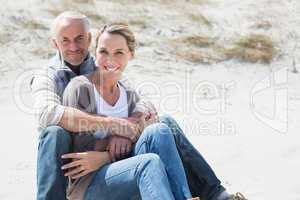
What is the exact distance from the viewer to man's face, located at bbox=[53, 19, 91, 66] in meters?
3.07

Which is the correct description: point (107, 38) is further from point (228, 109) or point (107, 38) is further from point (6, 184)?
point (228, 109)

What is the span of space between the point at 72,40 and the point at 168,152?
834 mm

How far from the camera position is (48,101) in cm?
274

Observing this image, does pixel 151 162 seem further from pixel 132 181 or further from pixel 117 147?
pixel 117 147

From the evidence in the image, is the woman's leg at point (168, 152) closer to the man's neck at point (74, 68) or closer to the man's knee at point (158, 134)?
the man's knee at point (158, 134)

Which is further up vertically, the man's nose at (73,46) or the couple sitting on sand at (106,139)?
the man's nose at (73,46)

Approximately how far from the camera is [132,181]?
2.61 metres

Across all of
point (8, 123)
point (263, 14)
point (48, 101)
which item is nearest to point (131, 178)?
point (48, 101)

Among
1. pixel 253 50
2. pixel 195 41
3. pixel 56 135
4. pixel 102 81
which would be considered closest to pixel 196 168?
pixel 102 81

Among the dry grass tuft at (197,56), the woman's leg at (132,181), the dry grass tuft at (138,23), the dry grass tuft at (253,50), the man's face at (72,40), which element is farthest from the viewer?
the dry grass tuft at (138,23)

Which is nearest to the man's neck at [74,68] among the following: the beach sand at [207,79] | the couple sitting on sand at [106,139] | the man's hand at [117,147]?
the couple sitting on sand at [106,139]

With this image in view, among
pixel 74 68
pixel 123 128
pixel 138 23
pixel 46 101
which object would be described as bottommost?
pixel 123 128

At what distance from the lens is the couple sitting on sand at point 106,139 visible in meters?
2.60

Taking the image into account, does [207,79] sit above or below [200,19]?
below
